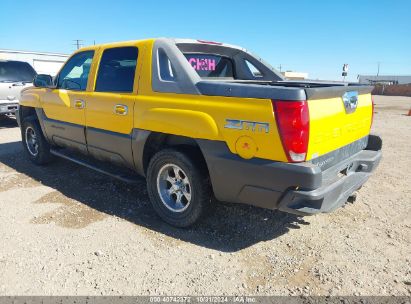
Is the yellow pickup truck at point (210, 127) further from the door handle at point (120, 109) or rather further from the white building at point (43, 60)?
the white building at point (43, 60)

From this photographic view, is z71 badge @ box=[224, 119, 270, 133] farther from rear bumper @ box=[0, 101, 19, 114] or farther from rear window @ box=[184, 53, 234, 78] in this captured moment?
rear bumper @ box=[0, 101, 19, 114]

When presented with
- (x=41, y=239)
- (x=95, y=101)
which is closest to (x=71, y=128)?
(x=95, y=101)

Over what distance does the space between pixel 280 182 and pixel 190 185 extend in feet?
3.23

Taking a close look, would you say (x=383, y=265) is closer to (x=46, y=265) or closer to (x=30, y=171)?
(x=46, y=265)

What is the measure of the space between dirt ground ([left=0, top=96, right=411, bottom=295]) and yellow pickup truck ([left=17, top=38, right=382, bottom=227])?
14.9 inches

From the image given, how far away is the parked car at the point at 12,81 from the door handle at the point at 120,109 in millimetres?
7333

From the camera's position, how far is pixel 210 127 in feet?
10.1

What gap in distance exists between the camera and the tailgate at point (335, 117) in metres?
2.71

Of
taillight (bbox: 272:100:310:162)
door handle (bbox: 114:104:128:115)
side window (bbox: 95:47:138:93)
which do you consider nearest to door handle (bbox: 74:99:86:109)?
side window (bbox: 95:47:138:93)

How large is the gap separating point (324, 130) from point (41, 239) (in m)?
2.85

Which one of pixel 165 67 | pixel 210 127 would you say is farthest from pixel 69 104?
pixel 210 127

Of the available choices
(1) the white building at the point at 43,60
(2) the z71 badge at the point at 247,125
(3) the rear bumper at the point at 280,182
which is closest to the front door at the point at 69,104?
(3) the rear bumper at the point at 280,182

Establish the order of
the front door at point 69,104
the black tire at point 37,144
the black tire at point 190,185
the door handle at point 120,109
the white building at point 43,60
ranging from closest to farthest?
the black tire at point 190,185 < the door handle at point 120,109 < the front door at point 69,104 < the black tire at point 37,144 < the white building at point 43,60

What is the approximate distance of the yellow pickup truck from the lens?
2732 mm
